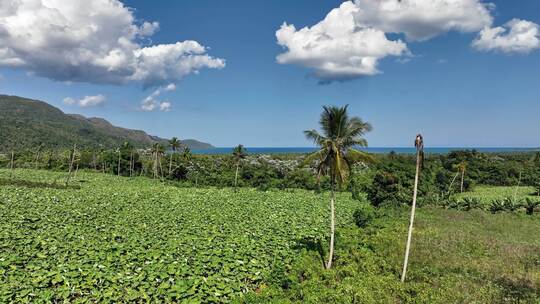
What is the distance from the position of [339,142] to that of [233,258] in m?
8.54

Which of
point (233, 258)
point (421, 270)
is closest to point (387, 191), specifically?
point (421, 270)

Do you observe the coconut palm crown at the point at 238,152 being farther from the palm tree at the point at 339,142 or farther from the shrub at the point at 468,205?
the palm tree at the point at 339,142

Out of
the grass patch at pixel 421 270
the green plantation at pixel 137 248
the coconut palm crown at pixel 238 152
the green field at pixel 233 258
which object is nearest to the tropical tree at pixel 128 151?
the coconut palm crown at pixel 238 152

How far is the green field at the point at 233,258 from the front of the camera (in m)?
15.2

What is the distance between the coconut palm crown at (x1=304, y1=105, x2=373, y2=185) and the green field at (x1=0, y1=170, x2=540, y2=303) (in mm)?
5703

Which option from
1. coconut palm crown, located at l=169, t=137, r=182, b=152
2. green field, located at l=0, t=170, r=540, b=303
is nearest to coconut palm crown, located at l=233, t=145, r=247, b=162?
coconut palm crown, located at l=169, t=137, r=182, b=152

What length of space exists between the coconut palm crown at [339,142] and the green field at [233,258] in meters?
5.70

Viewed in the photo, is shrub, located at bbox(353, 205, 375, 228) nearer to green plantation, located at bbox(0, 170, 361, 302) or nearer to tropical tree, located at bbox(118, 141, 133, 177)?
green plantation, located at bbox(0, 170, 361, 302)

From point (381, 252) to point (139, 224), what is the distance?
17276mm

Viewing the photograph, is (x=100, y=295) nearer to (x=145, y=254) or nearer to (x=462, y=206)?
(x=145, y=254)

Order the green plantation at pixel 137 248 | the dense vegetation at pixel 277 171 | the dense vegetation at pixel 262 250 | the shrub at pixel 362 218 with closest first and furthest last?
the green plantation at pixel 137 248
the dense vegetation at pixel 262 250
the shrub at pixel 362 218
the dense vegetation at pixel 277 171

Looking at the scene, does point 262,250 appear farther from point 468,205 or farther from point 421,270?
point 468,205

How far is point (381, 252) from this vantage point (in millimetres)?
23422

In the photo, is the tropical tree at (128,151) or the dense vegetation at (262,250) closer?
the dense vegetation at (262,250)
